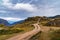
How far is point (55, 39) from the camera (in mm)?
33344

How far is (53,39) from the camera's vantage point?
3416 cm

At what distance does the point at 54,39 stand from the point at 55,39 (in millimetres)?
437

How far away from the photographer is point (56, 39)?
3325 cm

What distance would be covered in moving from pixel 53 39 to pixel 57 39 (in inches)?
50.4

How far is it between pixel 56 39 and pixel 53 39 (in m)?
1.05

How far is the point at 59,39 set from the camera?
108 ft

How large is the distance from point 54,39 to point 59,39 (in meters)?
1.25

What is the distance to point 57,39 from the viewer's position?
33094 mm

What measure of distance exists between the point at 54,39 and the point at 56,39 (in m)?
0.62

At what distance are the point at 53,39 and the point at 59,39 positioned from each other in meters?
1.65

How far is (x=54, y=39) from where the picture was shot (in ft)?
111

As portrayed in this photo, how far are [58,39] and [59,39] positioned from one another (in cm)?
21

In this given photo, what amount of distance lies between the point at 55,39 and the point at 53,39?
88 cm

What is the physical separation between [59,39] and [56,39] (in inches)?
26.3
